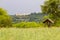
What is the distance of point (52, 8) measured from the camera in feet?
106

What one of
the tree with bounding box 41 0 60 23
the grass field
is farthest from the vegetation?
the grass field

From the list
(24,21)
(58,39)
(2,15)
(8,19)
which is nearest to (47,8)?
(24,21)

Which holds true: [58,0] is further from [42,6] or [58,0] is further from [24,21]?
[24,21]

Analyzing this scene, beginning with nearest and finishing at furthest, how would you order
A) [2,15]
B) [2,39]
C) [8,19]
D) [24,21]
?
1. [2,39]
2. [24,21]
3. [8,19]
4. [2,15]

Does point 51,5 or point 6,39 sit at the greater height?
point 6,39

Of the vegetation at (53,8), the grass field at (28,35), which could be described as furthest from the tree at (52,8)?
the grass field at (28,35)

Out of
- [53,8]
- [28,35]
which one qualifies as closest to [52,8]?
[53,8]

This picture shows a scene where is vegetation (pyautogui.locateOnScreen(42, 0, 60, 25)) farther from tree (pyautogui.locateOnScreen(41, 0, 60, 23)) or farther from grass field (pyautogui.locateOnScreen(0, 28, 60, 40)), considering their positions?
grass field (pyautogui.locateOnScreen(0, 28, 60, 40))

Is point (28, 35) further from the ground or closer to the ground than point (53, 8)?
further from the ground

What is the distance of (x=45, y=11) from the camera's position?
33.1 meters

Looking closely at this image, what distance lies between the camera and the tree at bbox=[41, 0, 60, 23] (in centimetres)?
3219

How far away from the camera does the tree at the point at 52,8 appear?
32.2 m

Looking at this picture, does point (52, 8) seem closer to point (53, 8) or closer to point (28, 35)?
point (53, 8)

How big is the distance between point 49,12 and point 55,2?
1.84m
